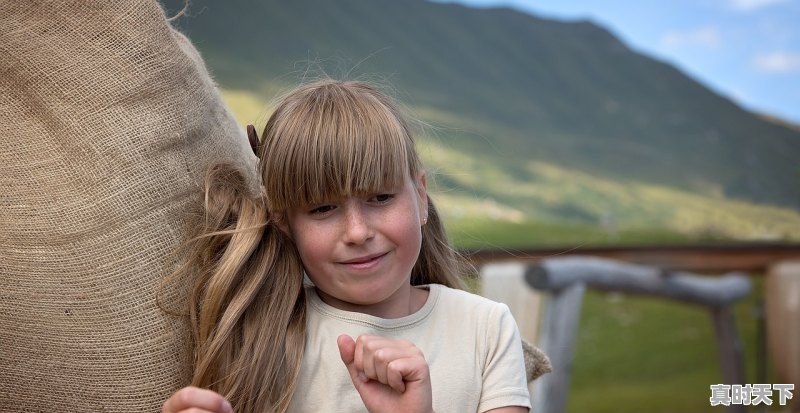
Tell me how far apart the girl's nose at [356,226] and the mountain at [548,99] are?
3697mm

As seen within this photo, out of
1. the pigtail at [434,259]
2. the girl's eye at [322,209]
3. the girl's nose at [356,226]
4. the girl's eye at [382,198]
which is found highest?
the girl's eye at [382,198]

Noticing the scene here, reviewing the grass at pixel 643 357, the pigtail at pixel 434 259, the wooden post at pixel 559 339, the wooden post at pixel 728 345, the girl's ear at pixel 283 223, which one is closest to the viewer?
the girl's ear at pixel 283 223

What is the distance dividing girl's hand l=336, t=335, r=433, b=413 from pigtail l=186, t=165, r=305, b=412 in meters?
0.18

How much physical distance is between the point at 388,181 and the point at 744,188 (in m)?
4.42

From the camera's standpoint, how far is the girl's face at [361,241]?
1.52 meters

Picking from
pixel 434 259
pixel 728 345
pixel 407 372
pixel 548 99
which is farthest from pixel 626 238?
pixel 407 372

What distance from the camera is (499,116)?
240 inches

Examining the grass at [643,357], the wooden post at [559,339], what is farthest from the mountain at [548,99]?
the wooden post at [559,339]

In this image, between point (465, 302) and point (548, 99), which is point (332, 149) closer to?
point (465, 302)

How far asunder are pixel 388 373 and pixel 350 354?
0.23ft

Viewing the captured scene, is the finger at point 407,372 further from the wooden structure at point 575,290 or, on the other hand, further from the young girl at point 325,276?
the wooden structure at point 575,290

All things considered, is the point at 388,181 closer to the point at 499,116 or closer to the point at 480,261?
the point at 480,261

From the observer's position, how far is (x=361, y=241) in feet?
4.91

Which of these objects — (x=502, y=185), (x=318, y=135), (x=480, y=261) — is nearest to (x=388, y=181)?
(x=318, y=135)
